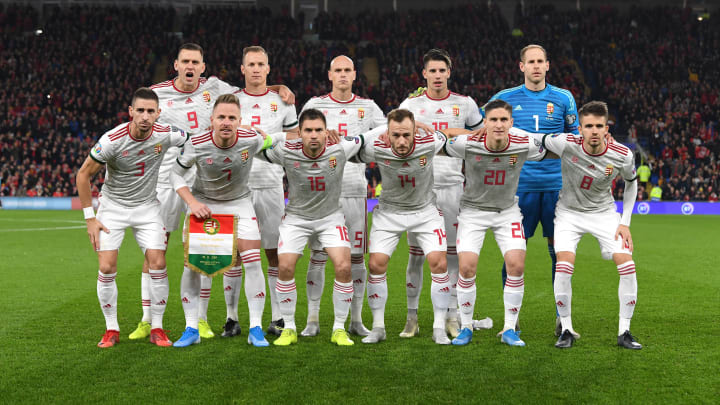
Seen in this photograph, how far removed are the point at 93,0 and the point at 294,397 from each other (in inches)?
1426

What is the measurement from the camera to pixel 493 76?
31797 mm

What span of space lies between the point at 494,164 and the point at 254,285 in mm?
2210

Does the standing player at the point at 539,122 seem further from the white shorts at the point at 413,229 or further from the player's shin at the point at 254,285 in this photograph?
the player's shin at the point at 254,285

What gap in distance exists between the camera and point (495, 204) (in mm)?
5777

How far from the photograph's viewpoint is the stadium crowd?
91.6ft

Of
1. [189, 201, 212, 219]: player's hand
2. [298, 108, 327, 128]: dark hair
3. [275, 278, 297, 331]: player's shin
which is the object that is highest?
[298, 108, 327, 128]: dark hair

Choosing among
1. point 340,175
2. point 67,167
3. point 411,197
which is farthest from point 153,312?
point 67,167

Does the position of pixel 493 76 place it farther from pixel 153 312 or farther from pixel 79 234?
pixel 153 312

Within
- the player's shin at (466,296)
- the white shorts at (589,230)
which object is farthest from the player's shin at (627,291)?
the player's shin at (466,296)

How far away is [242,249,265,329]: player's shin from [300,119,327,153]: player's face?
999 mm

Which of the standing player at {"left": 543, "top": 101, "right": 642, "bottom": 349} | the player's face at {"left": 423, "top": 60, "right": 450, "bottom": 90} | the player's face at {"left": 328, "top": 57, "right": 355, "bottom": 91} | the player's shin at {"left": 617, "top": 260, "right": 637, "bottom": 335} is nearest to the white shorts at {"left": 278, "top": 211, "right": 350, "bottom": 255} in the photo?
the player's face at {"left": 328, "top": 57, "right": 355, "bottom": 91}

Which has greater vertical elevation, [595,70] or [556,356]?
[595,70]

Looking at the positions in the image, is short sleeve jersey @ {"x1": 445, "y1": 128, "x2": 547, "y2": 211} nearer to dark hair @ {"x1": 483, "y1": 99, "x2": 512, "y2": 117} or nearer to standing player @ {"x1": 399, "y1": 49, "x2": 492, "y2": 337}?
dark hair @ {"x1": 483, "y1": 99, "x2": 512, "y2": 117}

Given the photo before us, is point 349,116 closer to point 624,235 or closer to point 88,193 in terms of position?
point 88,193
